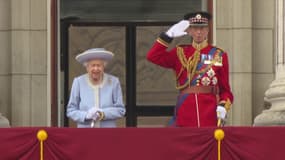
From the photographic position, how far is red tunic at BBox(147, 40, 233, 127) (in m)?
11.0

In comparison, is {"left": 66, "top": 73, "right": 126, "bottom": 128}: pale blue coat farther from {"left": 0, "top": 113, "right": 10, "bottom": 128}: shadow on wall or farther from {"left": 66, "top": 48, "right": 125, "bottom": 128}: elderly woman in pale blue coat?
{"left": 0, "top": 113, "right": 10, "bottom": 128}: shadow on wall

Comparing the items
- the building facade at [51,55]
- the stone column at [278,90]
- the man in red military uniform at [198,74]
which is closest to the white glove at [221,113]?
the man in red military uniform at [198,74]

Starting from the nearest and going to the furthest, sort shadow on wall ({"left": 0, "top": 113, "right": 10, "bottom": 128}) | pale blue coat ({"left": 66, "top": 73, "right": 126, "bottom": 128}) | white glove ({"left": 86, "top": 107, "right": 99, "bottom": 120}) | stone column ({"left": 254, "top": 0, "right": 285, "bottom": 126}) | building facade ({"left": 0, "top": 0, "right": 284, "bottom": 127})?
1. white glove ({"left": 86, "top": 107, "right": 99, "bottom": 120})
2. pale blue coat ({"left": 66, "top": 73, "right": 126, "bottom": 128})
3. stone column ({"left": 254, "top": 0, "right": 285, "bottom": 126})
4. shadow on wall ({"left": 0, "top": 113, "right": 10, "bottom": 128})
5. building facade ({"left": 0, "top": 0, "right": 284, "bottom": 127})

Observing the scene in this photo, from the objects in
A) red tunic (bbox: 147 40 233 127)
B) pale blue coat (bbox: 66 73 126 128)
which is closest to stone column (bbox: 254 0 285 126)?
red tunic (bbox: 147 40 233 127)

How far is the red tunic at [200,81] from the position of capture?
10965 mm

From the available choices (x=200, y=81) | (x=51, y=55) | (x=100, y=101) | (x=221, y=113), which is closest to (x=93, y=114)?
(x=100, y=101)

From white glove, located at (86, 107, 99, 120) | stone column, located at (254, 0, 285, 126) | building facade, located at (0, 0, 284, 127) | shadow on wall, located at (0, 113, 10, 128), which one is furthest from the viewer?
building facade, located at (0, 0, 284, 127)

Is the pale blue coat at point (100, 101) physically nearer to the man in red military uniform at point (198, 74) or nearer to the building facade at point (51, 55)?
the man in red military uniform at point (198, 74)

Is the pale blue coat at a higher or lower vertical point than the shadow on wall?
higher

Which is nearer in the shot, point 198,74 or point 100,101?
point 100,101

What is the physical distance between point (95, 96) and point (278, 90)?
2821 mm

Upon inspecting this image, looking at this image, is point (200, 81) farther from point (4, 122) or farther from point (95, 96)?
point (4, 122)

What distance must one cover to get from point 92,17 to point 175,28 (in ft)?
20.6

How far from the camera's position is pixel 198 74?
1109 cm
